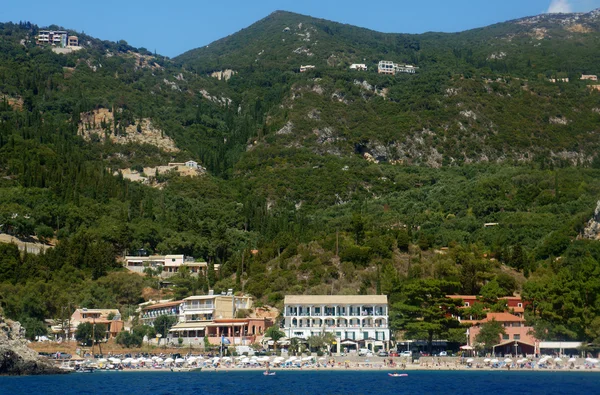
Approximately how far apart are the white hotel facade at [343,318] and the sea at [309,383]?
1113cm

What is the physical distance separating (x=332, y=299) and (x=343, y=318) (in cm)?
260

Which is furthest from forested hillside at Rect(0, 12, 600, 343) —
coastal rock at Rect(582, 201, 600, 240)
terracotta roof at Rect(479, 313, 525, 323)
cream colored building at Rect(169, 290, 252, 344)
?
cream colored building at Rect(169, 290, 252, 344)

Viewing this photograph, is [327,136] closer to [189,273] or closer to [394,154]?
[394,154]

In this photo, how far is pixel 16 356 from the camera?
85750 millimetres

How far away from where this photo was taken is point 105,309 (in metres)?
111

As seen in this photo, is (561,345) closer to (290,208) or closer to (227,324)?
(227,324)

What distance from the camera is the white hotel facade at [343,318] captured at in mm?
104500

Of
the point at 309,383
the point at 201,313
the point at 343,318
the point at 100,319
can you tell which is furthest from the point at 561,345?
the point at 100,319

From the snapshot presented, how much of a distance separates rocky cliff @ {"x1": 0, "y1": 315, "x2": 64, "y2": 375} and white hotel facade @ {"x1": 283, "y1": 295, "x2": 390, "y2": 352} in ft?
86.0

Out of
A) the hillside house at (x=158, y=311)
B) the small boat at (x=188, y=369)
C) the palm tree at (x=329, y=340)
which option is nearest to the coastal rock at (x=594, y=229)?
the palm tree at (x=329, y=340)

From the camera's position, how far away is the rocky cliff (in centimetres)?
8269

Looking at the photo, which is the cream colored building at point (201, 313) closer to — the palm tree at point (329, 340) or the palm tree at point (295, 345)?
the palm tree at point (295, 345)

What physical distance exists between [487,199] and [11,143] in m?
69.9

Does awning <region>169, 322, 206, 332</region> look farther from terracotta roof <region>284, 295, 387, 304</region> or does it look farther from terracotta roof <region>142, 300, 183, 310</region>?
terracotta roof <region>284, 295, 387, 304</region>
